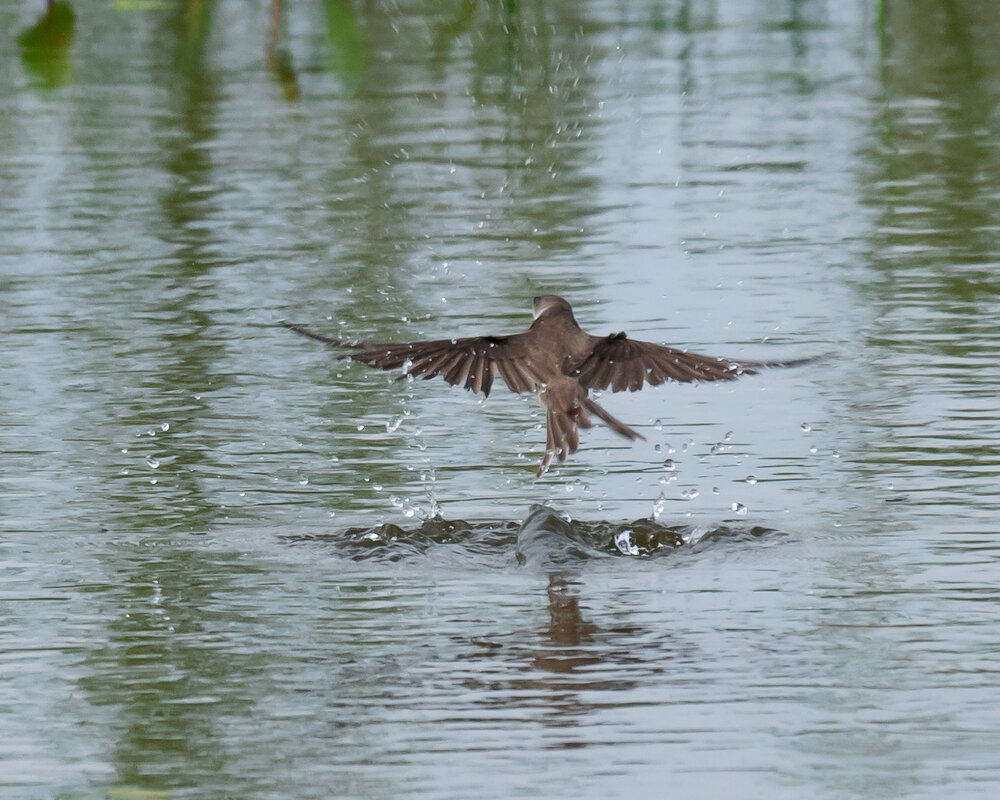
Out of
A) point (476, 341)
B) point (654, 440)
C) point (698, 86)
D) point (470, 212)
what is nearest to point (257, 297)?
point (470, 212)

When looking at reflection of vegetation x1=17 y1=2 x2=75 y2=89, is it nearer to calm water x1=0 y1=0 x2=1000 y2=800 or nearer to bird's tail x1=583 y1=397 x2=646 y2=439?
calm water x1=0 y1=0 x2=1000 y2=800

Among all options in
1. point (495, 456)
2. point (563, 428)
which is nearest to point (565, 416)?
point (563, 428)

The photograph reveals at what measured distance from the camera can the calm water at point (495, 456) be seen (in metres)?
5.83

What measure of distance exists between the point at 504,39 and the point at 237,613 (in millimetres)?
15268

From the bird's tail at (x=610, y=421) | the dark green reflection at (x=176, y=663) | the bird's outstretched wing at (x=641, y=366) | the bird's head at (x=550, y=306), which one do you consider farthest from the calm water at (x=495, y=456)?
the bird's head at (x=550, y=306)

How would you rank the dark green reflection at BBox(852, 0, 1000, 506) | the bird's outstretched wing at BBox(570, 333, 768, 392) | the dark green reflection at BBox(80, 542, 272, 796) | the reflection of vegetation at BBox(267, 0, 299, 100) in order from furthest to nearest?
the reflection of vegetation at BBox(267, 0, 299, 100) < the dark green reflection at BBox(852, 0, 1000, 506) < the bird's outstretched wing at BBox(570, 333, 768, 392) < the dark green reflection at BBox(80, 542, 272, 796)

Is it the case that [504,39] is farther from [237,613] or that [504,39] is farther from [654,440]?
[237,613]

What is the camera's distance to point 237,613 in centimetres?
698

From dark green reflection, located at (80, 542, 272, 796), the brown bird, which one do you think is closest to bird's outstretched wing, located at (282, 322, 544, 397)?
the brown bird

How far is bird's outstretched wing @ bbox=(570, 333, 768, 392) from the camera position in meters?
7.58

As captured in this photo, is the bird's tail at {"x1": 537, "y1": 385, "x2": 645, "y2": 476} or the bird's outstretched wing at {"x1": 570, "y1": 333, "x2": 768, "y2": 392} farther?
the bird's tail at {"x1": 537, "y1": 385, "x2": 645, "y2": 476}

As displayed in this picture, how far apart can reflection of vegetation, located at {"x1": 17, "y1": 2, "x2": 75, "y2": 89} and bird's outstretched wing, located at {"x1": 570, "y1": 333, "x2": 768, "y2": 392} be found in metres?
12.2

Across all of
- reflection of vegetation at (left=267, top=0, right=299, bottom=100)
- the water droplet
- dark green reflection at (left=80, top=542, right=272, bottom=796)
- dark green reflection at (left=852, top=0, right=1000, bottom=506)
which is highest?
reflection of vegetation at (left=267, top=0, right=299, bottom=100)

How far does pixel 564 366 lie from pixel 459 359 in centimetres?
41
